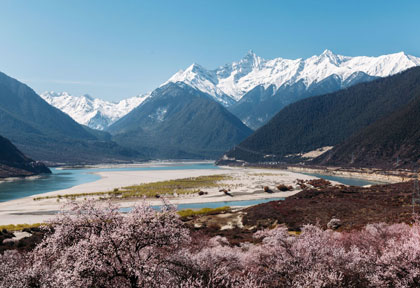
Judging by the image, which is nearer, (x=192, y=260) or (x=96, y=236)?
(x=96, y=236)

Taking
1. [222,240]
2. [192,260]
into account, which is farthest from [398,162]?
[192,260]

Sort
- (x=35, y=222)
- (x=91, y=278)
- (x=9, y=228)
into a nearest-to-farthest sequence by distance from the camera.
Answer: (x=91, y=278)
(x=9, y=228)
(x=35, y=222)

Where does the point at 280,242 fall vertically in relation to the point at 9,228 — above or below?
above

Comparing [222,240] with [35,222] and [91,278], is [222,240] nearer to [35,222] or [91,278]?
[91,278]

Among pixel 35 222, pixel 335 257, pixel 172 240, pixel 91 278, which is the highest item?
pixel 172 240

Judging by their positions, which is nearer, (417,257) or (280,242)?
(417,257)

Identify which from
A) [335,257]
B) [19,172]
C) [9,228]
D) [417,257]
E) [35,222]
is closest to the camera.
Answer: [417,257]

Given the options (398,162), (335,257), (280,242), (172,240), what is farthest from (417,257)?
(398,162)

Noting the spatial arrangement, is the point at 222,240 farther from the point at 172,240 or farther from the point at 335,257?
the point at 172,240

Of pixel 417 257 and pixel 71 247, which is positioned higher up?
pixel 71 247
